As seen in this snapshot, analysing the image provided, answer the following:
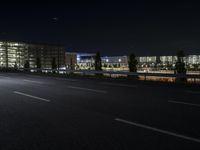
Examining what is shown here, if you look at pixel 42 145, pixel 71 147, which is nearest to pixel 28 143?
pixel 42 145

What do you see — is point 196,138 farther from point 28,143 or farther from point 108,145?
point 28,143

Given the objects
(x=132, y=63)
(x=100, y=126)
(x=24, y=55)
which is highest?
(x=24, y=55)

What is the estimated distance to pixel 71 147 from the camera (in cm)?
530

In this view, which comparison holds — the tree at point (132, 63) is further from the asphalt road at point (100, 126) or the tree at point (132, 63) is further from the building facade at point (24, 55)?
the building facade at point (24, 55)

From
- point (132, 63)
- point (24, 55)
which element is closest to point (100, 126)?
point (132, 63)

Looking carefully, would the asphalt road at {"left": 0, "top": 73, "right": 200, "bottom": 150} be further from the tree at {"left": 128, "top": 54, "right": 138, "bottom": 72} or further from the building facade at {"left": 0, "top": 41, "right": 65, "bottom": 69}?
the building facade at {"left": 0, "top": 41, "right": 65, "bottom": 69}

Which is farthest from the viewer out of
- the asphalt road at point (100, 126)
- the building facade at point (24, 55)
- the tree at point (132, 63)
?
the building facade at point (24, 55)

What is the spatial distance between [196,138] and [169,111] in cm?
327

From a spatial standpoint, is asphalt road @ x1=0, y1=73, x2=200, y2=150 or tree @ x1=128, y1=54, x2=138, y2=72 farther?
tree @ x1=128, y1=54, x2=138, y2=72

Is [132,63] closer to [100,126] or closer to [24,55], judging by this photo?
[100,126]

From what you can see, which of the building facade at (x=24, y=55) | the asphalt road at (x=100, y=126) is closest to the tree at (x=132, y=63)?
Result: the asphalt road at (x=100, y=126)

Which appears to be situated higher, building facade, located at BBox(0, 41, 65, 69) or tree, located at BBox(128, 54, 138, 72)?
building facade, located at BBox(0, 41, 65, 69)

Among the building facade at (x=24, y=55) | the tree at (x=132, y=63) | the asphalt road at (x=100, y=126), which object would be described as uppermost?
the building facade at (x=24, y=55)

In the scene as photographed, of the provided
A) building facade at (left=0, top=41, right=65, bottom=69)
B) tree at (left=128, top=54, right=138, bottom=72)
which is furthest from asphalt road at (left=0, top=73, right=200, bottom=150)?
building facade at (left=0, top=41, right=65, bottom=69)
